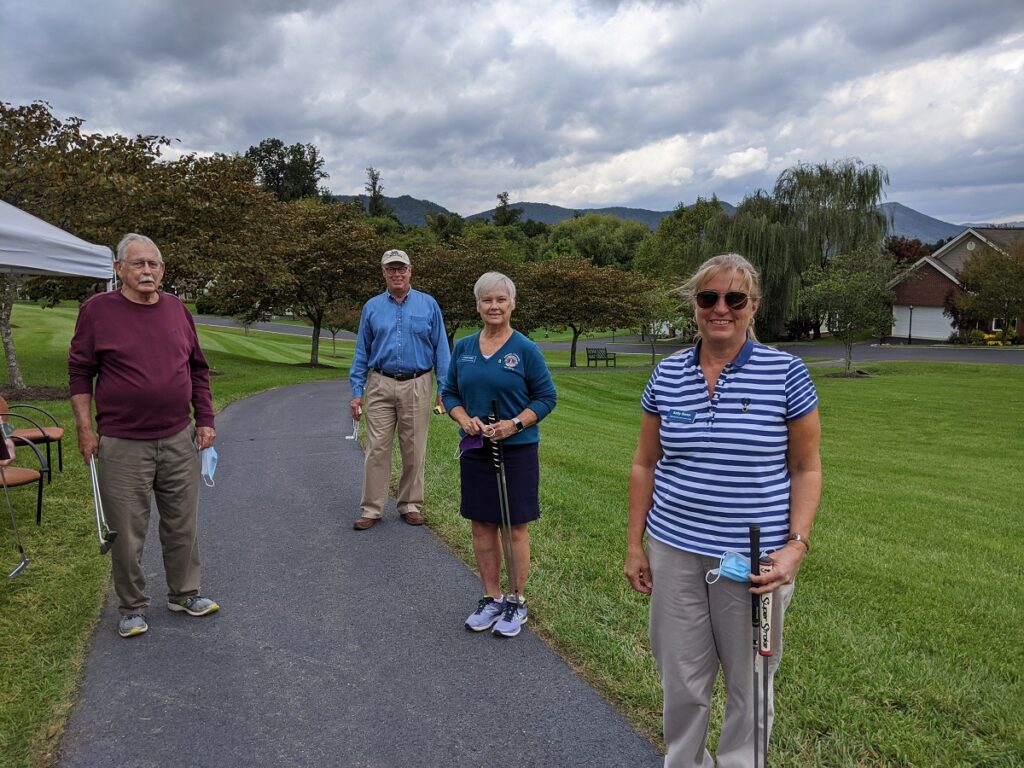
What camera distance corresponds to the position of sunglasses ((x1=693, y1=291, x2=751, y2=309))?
2340 millimetres

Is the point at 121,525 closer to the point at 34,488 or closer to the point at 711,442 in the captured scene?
the point at 711,442

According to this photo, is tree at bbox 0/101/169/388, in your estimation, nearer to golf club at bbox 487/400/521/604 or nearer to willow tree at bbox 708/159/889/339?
golf club at bbox 487/400/521/604

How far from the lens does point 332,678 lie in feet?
11.5

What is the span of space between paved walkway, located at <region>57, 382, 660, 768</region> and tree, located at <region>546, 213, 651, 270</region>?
6610cm

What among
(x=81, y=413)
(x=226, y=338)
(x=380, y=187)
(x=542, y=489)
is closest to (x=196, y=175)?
(x=542, y=489)

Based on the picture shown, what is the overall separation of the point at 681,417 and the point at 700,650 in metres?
0.79

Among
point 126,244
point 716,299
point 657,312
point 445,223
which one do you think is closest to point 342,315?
point 657,312

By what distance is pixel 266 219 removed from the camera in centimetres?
2248

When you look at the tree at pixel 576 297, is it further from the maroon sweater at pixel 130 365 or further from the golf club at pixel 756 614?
the golf club at pixel 756 614

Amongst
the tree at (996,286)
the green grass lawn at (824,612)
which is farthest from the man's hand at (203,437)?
the tree at (996,286)

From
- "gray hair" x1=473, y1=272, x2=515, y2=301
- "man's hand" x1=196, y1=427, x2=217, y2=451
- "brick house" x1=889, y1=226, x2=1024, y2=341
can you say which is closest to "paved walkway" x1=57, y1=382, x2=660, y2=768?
"man's hand" x1=196, y1=427, x2=217, y2=451

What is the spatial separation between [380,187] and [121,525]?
100 metres

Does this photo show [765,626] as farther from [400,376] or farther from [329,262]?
[329,262]

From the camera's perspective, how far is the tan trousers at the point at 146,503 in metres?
3.98
